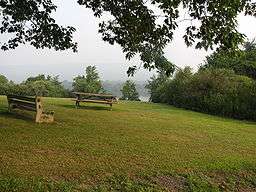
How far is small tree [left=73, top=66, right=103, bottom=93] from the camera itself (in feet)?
276

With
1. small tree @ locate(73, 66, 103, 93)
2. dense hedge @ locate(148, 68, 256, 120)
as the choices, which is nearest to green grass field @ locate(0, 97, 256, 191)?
dense hedge @ locate(148, 68, 256, 120)

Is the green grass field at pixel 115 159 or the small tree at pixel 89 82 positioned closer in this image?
the green grass field at pixel 115 159

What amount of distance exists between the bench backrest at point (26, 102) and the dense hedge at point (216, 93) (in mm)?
18099

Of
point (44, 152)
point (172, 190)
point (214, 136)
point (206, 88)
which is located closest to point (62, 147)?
point (44, 152)

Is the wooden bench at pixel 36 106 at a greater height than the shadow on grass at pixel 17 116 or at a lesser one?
greater

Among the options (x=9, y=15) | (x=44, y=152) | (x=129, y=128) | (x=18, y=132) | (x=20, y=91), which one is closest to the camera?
(x=44, y=152)

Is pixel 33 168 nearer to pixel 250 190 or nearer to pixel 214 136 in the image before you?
pixel 250 190

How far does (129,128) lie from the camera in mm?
15500

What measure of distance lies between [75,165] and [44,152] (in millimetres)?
1275

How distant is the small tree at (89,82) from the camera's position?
8400cm

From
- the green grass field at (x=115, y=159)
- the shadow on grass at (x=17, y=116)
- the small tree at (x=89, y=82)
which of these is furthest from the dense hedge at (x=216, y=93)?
the small tree at (x=89, y=82)

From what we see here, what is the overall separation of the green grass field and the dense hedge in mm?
14391

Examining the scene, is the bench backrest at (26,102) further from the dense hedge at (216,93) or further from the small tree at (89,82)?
the small tree at (89,82)

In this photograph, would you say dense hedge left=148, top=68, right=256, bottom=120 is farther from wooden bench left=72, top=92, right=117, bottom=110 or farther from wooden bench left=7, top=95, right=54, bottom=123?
wooden bench left=7, top=95, right=54, bottom=123
